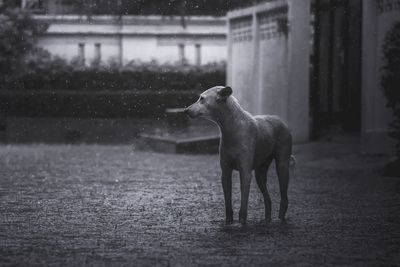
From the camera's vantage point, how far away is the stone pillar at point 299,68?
68.1ft

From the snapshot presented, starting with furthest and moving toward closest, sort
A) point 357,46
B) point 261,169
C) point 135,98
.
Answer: point 135,98
point 357,46
point 261,169

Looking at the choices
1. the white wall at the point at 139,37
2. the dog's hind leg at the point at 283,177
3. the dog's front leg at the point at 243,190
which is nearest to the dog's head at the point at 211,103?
the dog's front leg at the point at 243,190

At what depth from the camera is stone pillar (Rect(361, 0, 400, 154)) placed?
17.4m

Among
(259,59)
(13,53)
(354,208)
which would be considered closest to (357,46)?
(259,59)

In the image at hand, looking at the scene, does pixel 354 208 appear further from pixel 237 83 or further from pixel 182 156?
pixel 237 83

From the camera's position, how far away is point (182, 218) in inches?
368

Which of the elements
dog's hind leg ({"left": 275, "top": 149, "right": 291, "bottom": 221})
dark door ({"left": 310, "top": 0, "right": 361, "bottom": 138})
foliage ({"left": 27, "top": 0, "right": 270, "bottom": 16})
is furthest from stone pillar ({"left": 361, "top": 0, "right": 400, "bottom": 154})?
foliage ({"left": 27, "top": 0, "right": 270, "bottom": 16})

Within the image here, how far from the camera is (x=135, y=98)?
1328 inches

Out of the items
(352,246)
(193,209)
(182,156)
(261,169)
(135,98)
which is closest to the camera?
(352,246)

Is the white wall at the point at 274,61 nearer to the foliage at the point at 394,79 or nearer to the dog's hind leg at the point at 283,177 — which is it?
the foliage at the point at 394,79

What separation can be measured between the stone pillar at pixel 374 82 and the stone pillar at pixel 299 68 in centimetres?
276

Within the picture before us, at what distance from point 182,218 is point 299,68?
11987 mm

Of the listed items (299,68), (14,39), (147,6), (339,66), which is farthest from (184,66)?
(299,68)

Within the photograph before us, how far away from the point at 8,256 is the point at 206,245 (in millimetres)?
1629
